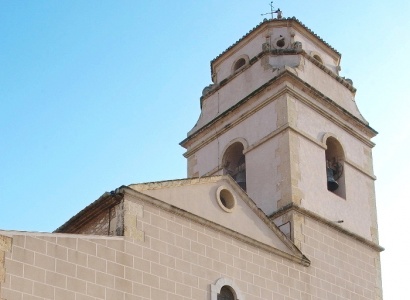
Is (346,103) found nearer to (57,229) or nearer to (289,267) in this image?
(289,267)

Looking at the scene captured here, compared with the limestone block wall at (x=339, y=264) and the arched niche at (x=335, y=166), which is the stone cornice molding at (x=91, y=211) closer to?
the limestone block wall at (x=339, y=264)

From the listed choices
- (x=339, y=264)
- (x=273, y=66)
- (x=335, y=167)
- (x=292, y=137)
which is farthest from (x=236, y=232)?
(x=273, y=66)

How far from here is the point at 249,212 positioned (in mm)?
17625

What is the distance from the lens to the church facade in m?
Result: 14.2

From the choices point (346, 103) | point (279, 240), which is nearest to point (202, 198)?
point (279, 240)

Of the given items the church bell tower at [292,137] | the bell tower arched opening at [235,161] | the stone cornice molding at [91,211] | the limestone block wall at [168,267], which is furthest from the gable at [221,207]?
the bell tower arched opening at [235,161]

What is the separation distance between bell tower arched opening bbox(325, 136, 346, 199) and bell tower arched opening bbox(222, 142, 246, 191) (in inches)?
82.4

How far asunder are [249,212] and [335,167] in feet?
13.8

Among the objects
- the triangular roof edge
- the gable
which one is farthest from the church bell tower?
the gable

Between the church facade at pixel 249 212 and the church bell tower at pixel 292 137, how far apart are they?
32 mm

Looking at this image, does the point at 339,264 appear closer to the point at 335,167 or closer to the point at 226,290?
the point at 335,167

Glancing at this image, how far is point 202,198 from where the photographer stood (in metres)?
16.8

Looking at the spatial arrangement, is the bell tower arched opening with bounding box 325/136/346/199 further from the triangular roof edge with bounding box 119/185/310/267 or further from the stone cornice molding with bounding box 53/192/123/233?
the stone cornice molding with bounding box 53/192/123/233

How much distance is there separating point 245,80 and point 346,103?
2706mm
